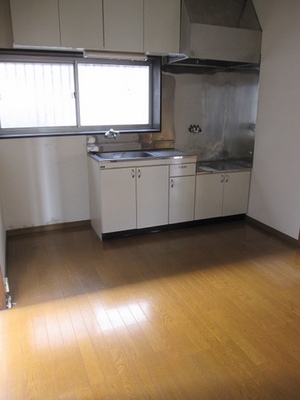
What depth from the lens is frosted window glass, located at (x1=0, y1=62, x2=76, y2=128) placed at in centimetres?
344

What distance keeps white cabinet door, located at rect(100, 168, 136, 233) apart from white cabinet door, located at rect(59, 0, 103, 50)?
1.27 metres

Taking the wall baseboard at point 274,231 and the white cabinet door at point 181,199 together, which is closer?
the wall baseboard at point 274,231

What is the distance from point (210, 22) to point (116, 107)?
1.40 metres

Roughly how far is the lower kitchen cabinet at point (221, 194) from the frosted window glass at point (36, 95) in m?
1.77

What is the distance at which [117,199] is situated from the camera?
3494 mm

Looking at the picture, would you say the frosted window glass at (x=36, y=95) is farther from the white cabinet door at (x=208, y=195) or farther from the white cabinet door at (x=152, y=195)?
the white cabinet door at (x=208, y=195)

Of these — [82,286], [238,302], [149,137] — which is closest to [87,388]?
[82,286]

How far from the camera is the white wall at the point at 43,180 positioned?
3.53 metres

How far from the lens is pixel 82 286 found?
2.69m

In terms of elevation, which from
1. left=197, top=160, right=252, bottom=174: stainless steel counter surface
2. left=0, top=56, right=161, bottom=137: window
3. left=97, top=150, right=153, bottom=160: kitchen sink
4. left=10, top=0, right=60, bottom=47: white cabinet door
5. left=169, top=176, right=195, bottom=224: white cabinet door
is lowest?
left=169, top=176, right=195, bottom=224: white cabinet door

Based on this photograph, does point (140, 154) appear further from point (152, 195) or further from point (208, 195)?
point (208, 195)

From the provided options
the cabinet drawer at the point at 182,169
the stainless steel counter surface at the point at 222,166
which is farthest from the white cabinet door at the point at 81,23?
the stainless steel counter surface at the point at 222,166

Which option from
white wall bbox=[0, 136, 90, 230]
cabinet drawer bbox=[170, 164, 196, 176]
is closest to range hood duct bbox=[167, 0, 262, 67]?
cabinet drawer bbox=[170, 164, 196, 176]

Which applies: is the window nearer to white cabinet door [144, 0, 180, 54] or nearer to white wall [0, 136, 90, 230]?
white wall [0, 136, 90, 230]
